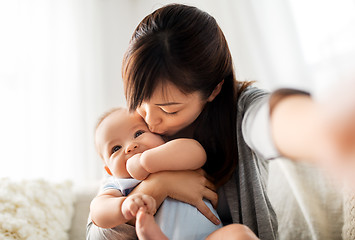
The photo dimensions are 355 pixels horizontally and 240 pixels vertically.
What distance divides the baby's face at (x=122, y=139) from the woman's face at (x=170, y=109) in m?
0.03

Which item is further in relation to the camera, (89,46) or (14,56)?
(89,46)

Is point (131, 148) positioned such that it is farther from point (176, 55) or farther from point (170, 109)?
point (176, 55)

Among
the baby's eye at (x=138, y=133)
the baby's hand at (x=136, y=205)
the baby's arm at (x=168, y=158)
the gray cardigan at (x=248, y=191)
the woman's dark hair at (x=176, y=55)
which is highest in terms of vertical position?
the woman's dark hair at (x=176, y=55)

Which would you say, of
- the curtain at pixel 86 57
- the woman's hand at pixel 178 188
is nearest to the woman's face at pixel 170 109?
the woman's hand at pixel 178 188

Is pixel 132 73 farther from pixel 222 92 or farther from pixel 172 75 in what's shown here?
pixel 222 92

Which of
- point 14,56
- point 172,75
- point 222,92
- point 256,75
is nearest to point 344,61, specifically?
point 256,75

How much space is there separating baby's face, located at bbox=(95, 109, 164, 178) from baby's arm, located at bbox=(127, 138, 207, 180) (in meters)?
0.06

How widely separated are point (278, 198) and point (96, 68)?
4.58 ft

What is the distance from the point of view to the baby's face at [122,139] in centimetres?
72

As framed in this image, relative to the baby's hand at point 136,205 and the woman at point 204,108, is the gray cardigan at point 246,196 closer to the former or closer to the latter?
the woman at point 204,108

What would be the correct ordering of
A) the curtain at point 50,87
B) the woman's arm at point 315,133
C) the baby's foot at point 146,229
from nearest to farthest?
1. the woman's arm at point 315,133
2. the baby's foot at point 146,229
3. the curtain at point 50,87

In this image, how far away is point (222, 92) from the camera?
0.76 meters

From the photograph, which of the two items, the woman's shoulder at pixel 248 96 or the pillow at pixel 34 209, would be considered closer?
the woman's shoulder at pixel 248 96

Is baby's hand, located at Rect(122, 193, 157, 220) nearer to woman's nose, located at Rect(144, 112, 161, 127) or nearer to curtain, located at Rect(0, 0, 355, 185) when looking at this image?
woman's nose, located at Rect(144, 112, 161, 127)
